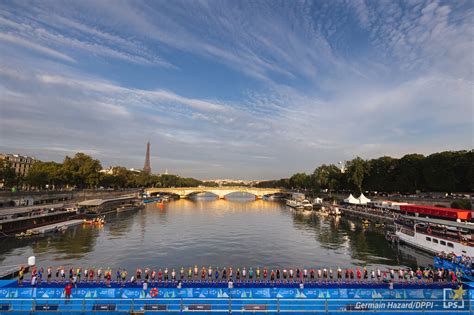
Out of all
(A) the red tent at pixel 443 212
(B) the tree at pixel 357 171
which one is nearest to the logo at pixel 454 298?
(A) the red tent at pixel 443 212

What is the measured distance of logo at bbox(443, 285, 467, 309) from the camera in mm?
21375

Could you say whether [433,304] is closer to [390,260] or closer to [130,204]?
[390,260]

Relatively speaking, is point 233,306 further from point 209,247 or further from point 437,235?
point 437,235

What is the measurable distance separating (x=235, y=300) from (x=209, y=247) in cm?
3713

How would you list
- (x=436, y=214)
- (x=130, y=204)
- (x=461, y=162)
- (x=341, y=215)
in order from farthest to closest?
1. (x=130, y=204)
2. (x=341, y=215)
3. (x=461, y=162)
4. (x=436, y=214)

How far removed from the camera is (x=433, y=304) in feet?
70.8

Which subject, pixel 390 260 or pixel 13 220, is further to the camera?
pixel 13 220

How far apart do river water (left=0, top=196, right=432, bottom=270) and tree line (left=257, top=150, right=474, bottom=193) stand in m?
32.3

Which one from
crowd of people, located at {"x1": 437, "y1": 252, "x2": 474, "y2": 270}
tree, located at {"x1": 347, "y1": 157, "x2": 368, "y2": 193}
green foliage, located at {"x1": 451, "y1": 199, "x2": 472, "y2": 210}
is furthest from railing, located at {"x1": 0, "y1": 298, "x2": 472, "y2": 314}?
tree, located at {"x1": 347, "y1": 157, "x2": 368, "y2": 193}

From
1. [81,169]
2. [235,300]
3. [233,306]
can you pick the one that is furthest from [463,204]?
[81,169]

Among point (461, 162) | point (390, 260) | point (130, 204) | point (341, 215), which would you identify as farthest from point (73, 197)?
point (461, 162)

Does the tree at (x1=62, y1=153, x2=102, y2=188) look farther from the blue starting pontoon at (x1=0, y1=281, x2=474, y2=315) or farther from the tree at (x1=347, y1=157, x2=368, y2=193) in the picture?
the tree at (x1=347, y1=157, x2=368, y2=193)

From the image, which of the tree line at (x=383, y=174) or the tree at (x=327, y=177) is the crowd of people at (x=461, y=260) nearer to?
the tree line at (x=383, y=174)

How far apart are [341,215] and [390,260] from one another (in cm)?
6518
